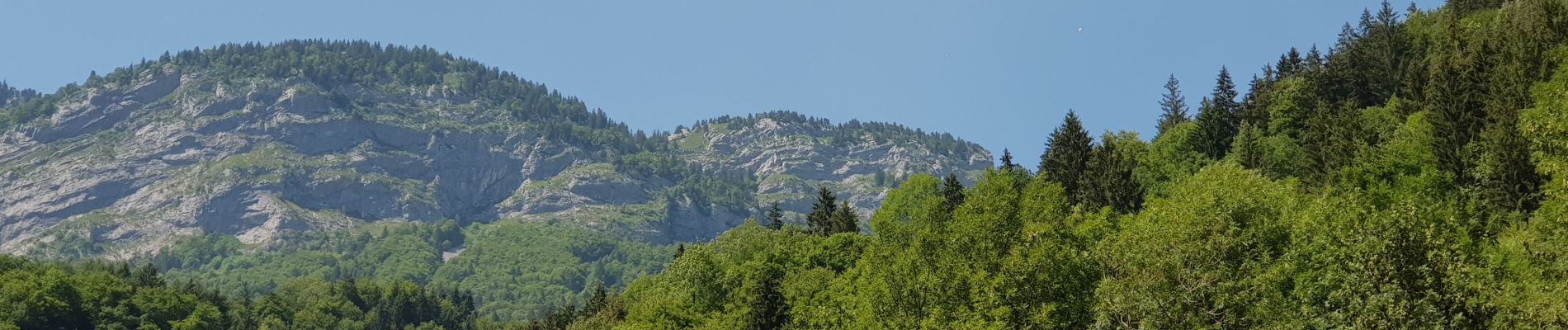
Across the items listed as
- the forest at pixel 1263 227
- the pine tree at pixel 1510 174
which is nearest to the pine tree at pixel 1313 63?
the forest at pixel 1263 227

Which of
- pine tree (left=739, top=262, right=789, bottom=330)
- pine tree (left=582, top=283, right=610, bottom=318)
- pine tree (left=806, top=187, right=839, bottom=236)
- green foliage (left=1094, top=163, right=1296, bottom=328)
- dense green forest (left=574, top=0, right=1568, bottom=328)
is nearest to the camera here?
dense green forest (left=574, top=0, right=1568, bottom=328)

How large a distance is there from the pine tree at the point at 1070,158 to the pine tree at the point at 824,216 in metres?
25.7

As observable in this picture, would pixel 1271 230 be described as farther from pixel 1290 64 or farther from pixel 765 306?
pixel 1290 64

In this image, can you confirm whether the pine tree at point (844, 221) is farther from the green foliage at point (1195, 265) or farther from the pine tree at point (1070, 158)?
the green foliage at point (1195, 265)

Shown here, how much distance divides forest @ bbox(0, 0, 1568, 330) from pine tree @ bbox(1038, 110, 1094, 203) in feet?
0.87

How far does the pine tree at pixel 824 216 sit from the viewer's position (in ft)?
452

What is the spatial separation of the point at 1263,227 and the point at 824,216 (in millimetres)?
83458

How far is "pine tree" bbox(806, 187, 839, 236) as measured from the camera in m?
138

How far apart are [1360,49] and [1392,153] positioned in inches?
2004

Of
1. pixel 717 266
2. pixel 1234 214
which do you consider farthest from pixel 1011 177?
pixel 1234 214

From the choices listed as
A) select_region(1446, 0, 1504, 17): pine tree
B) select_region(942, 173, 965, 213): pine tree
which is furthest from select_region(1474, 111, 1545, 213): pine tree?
select_region(1446, 0, 1504, 17): pine tree

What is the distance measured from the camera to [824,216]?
141m

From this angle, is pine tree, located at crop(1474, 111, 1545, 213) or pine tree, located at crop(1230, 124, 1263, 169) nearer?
pine tree, located at crop(1474, 111, 1545, 213)

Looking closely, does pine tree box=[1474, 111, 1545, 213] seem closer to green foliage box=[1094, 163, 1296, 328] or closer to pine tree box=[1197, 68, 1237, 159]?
green foliage box=[1094, 163, 1296, 328]
